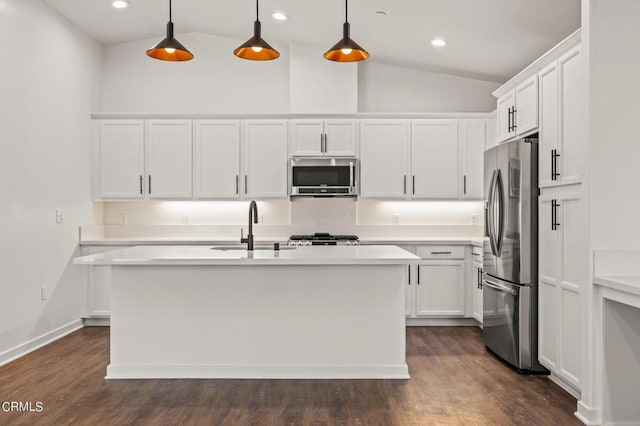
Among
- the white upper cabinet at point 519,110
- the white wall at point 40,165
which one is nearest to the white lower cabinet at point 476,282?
the white upper cabinet at point 519,110

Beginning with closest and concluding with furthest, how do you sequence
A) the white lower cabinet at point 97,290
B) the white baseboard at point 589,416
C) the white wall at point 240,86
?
the white baseboard at point 589,416, the white lower cabinet at point 97,290, the white wall at point 240,86

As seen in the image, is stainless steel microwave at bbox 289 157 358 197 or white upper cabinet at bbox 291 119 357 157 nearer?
stainless steel microwave at bbox 289 157 358 197

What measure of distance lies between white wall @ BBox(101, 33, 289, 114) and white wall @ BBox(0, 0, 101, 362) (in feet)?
1.31

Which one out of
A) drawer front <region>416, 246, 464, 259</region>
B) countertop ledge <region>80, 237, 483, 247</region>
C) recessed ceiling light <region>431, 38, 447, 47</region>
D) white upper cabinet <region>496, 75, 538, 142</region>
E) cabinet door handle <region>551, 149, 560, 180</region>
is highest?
recessed ceiling light <region>431, 38, 447, 47</region>

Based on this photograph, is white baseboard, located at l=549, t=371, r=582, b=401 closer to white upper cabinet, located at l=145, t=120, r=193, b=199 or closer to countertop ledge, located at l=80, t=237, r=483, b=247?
countertop ledge, located at l=80, t=237, r=483, b=247

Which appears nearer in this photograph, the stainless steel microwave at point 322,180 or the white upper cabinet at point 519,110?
the white upper cabinet at point 519,110

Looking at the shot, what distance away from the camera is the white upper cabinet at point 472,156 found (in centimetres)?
549

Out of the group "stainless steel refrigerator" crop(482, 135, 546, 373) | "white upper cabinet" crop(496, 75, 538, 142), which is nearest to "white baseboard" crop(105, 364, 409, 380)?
"stainless steel refrigerator" crop(482, 135, 546, 373)

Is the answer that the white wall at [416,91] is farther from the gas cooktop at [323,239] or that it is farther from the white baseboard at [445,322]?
the white baseboard at [445,322]

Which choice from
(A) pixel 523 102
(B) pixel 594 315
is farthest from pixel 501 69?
(B) pixel 594 315

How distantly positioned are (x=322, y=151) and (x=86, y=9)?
2.68 m

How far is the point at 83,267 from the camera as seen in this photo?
5215mm

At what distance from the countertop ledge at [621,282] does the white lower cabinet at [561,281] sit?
0.53ft

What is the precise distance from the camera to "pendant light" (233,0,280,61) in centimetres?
319
